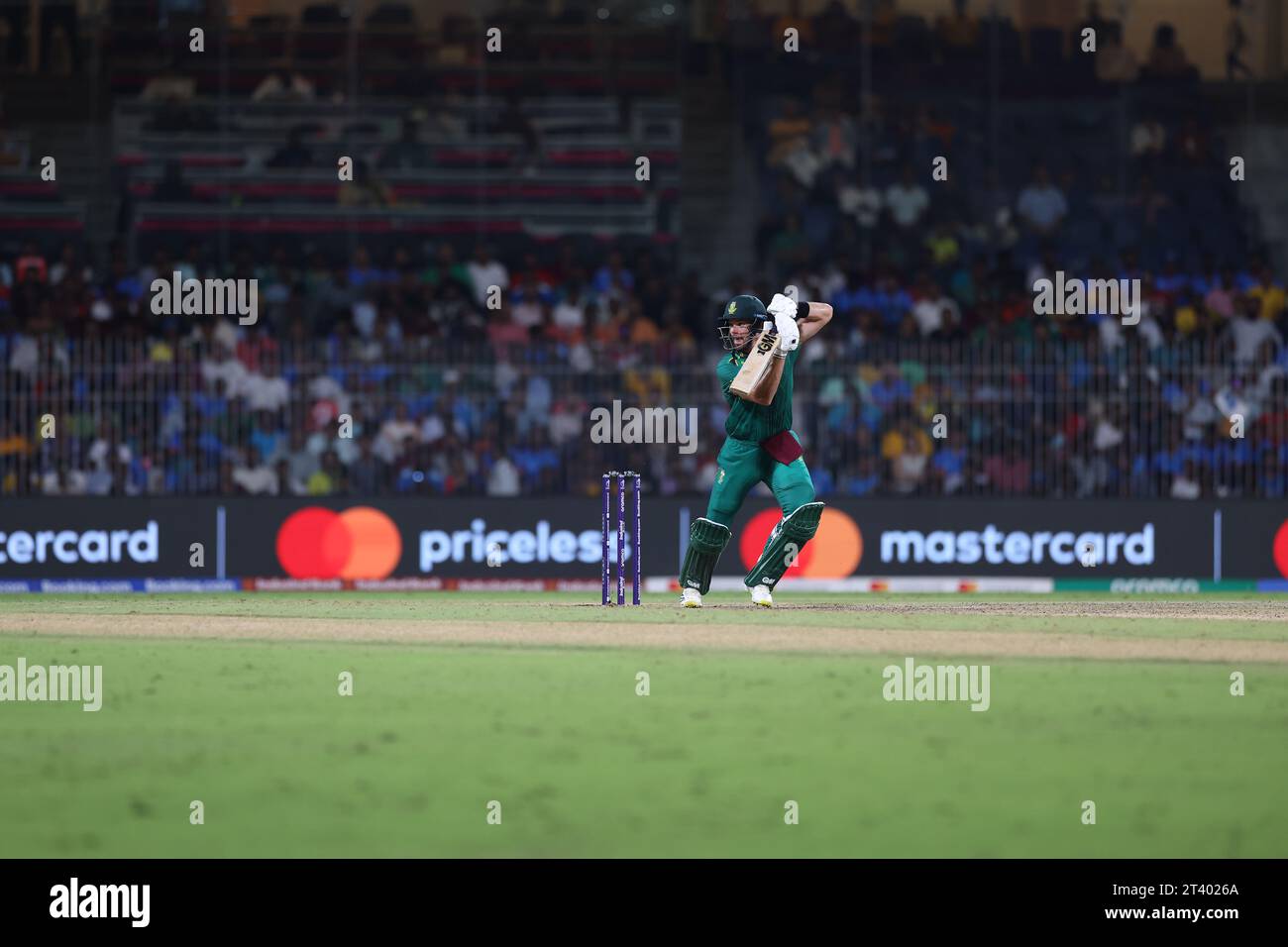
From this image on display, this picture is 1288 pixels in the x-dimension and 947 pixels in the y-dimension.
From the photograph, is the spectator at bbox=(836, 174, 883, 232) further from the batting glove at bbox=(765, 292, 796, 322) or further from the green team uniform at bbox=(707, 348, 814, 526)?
the batting glove at bbox=(765, 292, 796, 322)

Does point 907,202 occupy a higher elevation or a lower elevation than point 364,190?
lower

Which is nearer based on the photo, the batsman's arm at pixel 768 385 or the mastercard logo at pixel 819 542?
the batsman's arm at pixel 768 385

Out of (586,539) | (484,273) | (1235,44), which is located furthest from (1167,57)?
(586,539)

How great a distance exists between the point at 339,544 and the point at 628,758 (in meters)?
14.5

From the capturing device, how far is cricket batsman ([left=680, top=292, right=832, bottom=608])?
642 inches

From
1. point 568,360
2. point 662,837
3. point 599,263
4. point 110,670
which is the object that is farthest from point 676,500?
point 662,837

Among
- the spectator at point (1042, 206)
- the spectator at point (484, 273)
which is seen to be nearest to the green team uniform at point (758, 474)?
the spectator at point (484, 273)

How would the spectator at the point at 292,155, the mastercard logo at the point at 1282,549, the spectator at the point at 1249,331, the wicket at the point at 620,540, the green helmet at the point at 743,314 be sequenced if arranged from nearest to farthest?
the green helmet at the point at 743,314 → the wicket at the point at 620,540 → the mastercard logo at the point at 1282,549 → the spectator at the point at 1249,331 → the spectator at the point at 292,155

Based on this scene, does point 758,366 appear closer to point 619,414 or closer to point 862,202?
point 619,414

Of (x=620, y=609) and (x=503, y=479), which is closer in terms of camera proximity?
(x=620, y=609)

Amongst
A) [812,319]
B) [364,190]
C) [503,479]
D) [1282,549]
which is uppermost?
[364,190]

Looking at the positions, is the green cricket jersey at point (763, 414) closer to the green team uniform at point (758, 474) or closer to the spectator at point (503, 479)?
the green team uniform at point (758, 474)

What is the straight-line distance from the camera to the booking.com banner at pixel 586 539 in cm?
2281

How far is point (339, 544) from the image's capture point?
23031mm
